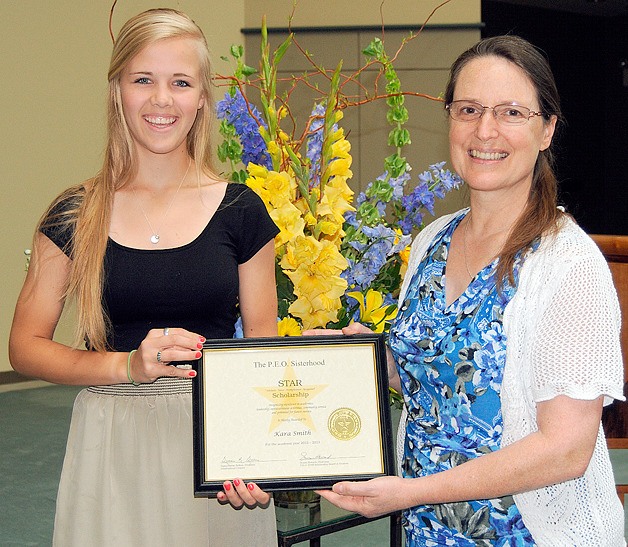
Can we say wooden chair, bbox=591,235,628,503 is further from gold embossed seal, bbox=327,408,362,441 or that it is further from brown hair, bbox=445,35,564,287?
gold embossed seal, bbox=327,408,362,441

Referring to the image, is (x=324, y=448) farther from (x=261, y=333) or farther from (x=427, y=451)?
(x=261, y=333)

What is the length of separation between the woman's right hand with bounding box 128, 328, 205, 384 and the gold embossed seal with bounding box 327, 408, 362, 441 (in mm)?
254

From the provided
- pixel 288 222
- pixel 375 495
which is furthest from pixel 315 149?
pixel 375 495

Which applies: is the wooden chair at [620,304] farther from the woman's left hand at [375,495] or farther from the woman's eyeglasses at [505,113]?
the woman's left hand at [375,495]

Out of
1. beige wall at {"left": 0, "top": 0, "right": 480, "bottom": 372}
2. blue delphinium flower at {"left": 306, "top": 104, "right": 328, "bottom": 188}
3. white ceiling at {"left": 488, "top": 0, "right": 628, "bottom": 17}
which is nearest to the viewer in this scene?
blue delphinium flower at {"left": 306, "top": 104, "right": 328, "bottom": 188}

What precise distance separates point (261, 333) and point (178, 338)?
304 mm

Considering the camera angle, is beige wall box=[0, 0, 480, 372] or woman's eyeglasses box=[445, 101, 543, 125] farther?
beige wall box=[0, 0, 480, 372]

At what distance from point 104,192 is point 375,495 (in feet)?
2.49

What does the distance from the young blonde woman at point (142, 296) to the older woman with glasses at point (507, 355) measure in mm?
318

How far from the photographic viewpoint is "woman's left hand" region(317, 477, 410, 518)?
4.86 ft

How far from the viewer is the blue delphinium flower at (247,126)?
2135mm

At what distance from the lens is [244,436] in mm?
1623

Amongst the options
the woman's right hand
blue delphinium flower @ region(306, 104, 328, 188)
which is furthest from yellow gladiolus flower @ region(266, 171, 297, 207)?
the woman's right hand

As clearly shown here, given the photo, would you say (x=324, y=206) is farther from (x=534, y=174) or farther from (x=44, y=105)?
(x=44, y=105)
